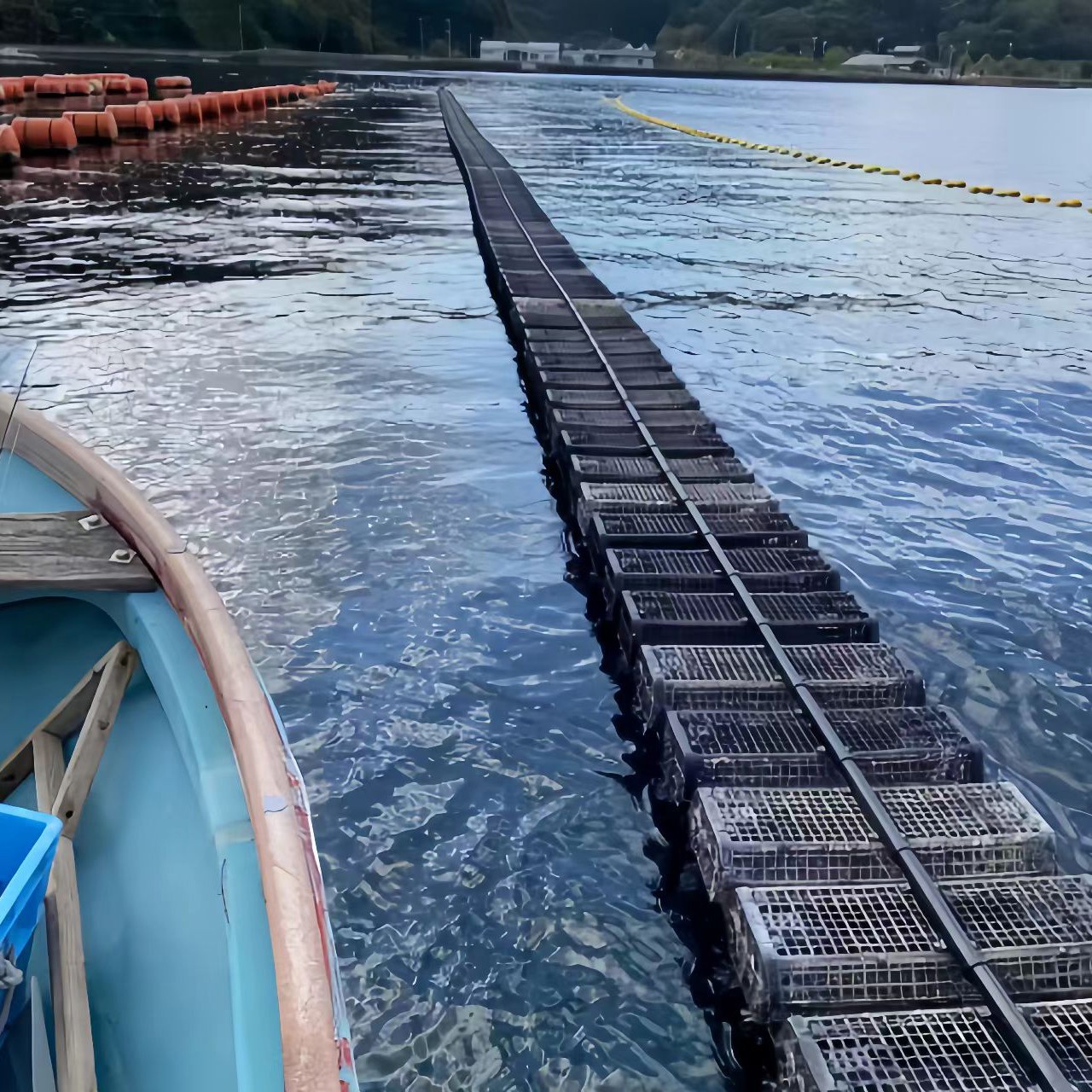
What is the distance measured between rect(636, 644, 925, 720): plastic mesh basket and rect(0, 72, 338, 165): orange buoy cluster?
29.4 meters

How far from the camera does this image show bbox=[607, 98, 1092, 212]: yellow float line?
32281 mm

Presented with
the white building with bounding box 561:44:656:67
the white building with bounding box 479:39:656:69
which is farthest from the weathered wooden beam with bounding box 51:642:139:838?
the white building with bounding box 561:44:656:67

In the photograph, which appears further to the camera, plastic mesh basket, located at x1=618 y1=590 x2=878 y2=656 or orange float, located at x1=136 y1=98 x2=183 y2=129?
orange float, located at x1=136 y1=98 x2=183 y2=129

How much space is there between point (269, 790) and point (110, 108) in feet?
133

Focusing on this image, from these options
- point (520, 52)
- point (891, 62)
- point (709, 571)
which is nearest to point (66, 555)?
point (709, 571)

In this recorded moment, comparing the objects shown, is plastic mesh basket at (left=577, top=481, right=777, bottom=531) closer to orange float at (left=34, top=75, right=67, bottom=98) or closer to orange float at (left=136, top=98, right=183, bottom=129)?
orange float at (left=136, top=98, right=183, bottom=129)

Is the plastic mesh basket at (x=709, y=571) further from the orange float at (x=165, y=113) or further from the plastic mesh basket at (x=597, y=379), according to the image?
the orange float at (x=165, y=113)

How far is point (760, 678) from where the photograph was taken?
6.59m

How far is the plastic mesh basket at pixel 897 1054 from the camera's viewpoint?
4.03 meters

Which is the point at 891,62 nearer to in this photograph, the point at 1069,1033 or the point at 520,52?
the point at 520,52

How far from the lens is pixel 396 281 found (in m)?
18.1

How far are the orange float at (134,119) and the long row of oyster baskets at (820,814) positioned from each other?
114ft

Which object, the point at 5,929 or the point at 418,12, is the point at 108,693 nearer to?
the point at 5,929

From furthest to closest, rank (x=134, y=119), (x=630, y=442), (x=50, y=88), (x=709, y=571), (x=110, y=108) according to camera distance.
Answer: (x=50, y=88)
(x=134, y=119)
(x=110, y=108)
(x=630, y=442)
(x=709, y=571)
